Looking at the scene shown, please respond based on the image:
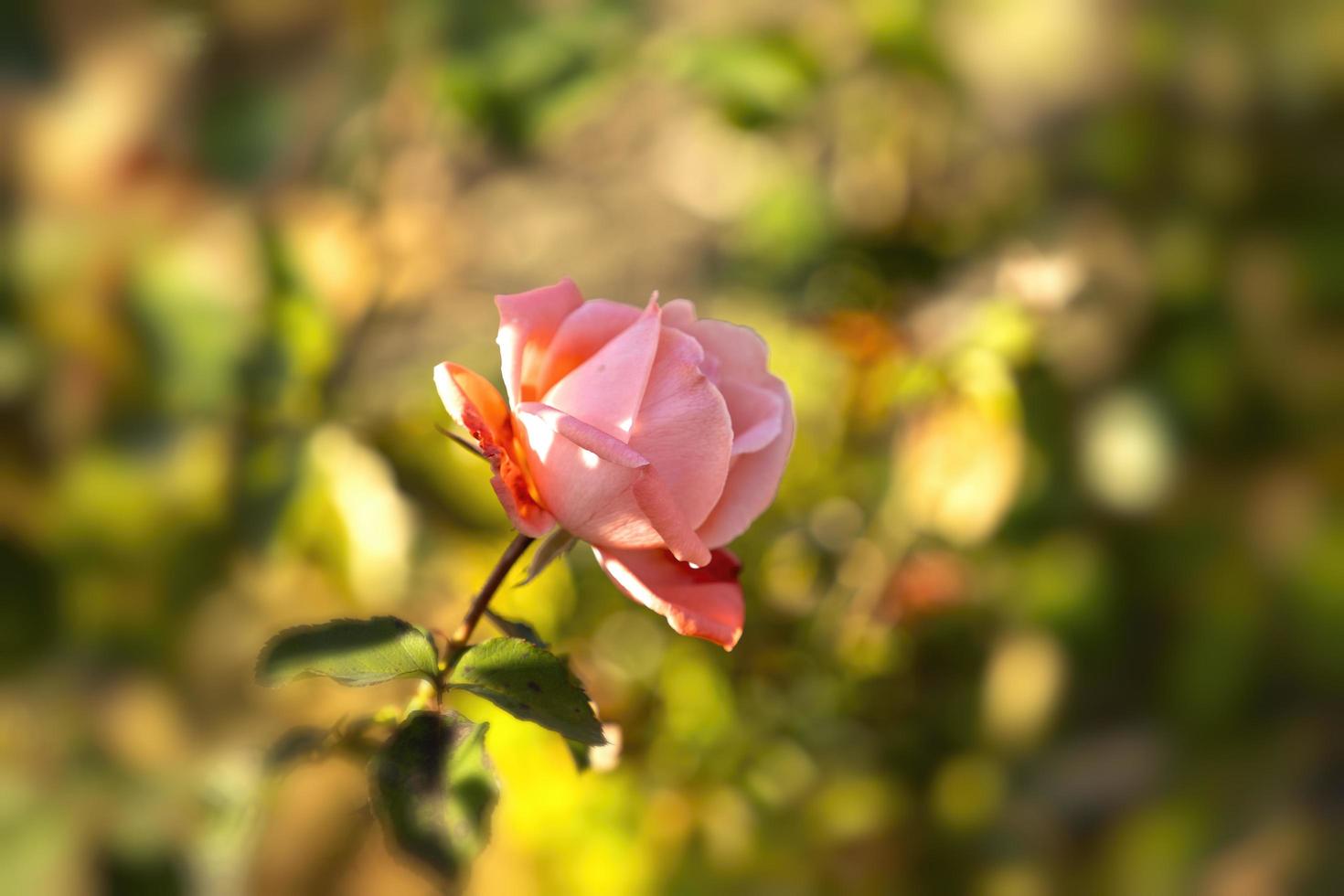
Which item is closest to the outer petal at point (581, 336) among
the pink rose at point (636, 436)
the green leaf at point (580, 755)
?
the pink rose at point (636, 436)

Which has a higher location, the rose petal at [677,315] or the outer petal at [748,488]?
the rose petal at [677,315]

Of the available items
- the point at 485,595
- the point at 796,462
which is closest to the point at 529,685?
the point at 485,595

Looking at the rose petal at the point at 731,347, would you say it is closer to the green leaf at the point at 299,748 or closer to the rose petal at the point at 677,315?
the rose petal at the point at 677,315

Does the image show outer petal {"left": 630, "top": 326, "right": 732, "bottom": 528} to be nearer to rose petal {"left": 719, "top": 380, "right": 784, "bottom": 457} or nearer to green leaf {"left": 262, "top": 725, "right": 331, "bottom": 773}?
rose petal {"left": 719, "top": 380, "right": 784, "bottom": 457}

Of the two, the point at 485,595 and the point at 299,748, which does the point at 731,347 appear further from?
the point at 299,748

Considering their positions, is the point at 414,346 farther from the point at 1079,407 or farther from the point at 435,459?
the point at 1079,407

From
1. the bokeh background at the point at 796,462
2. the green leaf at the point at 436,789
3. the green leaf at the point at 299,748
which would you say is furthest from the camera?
the bokeh background at the point at 796,462
